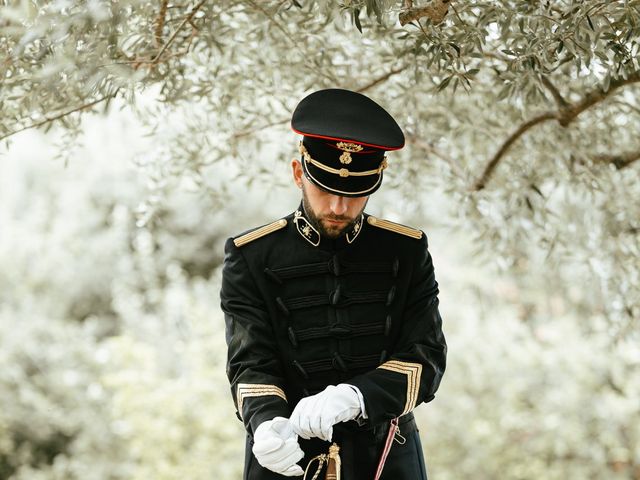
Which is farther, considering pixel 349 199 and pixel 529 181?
pixel 529 181

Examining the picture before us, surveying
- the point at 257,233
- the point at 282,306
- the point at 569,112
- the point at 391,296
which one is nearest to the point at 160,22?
the point at 257,233

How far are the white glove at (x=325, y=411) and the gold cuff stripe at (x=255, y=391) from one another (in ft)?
0.32

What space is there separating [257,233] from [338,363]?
1.27 ft

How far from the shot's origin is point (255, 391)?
206cm

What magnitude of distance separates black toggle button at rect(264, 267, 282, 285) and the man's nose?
0.70 feet

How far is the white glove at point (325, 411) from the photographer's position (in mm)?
1931

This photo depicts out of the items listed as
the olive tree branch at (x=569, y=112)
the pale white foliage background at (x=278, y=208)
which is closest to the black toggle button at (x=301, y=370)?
the pale white foliage background at (x=278, y=208)

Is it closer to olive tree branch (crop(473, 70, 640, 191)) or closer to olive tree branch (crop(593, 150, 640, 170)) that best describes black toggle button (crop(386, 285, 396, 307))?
olive tree branch (crop(473, 70, 640, 191))

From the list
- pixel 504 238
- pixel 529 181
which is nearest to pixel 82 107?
pixel 529 181

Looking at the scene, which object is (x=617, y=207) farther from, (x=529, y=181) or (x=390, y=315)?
(x=390, y=315)

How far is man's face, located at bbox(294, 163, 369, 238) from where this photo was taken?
7.03ft

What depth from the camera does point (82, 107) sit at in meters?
2.81

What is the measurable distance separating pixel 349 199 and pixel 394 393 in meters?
0.47

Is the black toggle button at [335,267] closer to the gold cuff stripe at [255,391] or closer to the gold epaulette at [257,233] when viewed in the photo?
the gold epaulette at [257,233]
